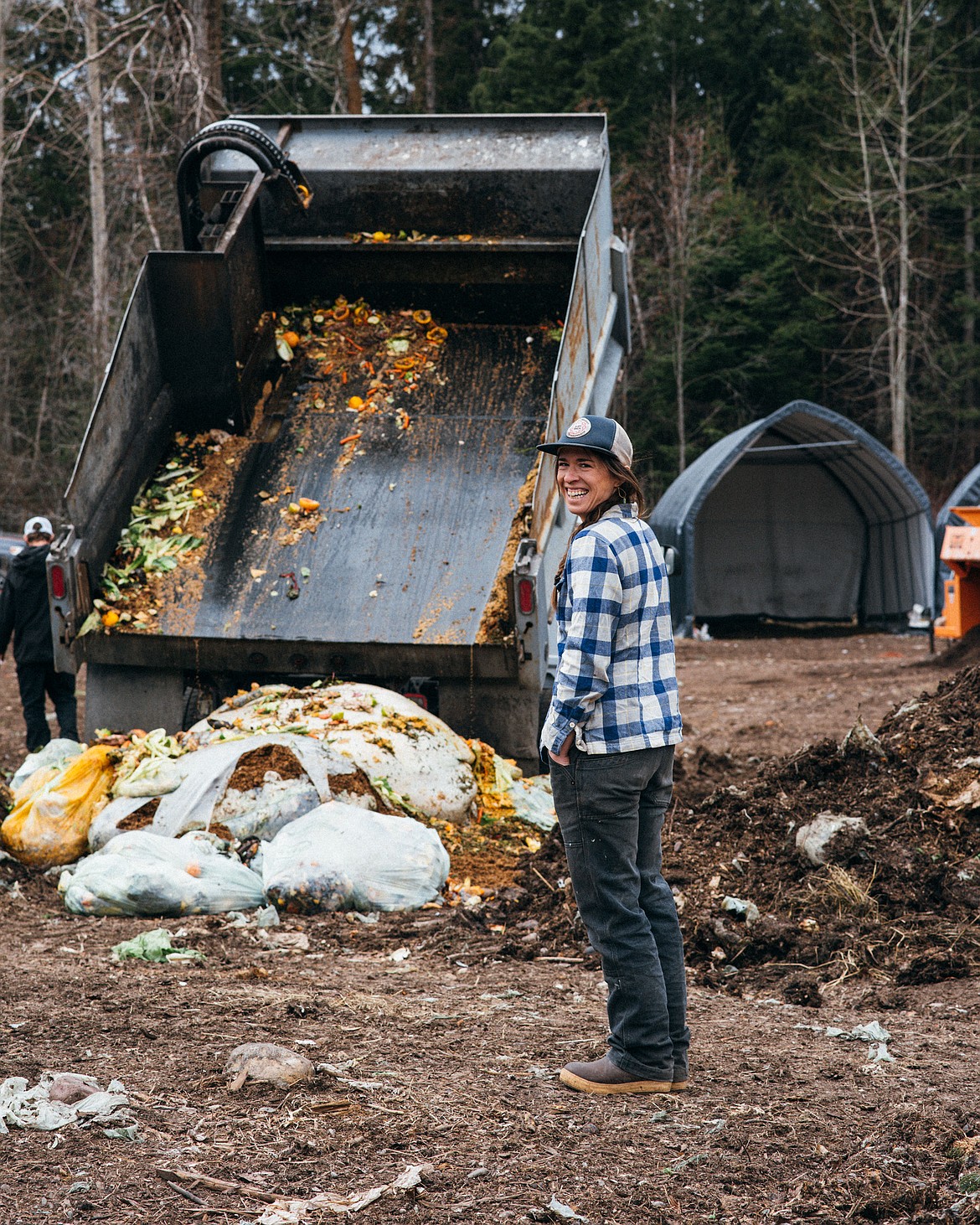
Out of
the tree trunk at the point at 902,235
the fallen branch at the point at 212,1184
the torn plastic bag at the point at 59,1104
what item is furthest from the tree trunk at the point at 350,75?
the fallen branch at the point at 212,1184

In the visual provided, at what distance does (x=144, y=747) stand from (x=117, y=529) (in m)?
1.14

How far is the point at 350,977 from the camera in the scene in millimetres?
4160

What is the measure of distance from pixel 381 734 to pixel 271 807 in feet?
1.95

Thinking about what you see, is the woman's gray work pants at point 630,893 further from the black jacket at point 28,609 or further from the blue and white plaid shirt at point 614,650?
the black jacket at point 28,609

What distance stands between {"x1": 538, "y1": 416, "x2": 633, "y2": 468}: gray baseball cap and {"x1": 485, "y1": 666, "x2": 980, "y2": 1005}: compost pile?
1905mm

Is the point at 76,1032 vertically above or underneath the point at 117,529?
underneath

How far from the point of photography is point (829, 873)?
470cm

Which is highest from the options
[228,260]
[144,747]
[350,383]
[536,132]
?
[536,132]

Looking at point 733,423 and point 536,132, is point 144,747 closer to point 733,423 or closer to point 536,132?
point 536,132

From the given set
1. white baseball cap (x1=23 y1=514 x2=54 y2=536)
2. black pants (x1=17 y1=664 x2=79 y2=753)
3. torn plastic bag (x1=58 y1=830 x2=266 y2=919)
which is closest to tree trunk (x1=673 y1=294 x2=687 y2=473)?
white baseball cap (x1=23 y1=514 x2=54 y2=536)

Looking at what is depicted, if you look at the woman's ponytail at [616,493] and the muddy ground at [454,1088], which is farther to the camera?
the woman's ponytail at [616,493]

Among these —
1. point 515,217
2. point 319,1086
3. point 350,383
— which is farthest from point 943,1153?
point 515,217

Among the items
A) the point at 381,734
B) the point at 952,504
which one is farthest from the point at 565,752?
the point at 952,504

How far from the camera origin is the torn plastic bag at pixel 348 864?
191 inches
